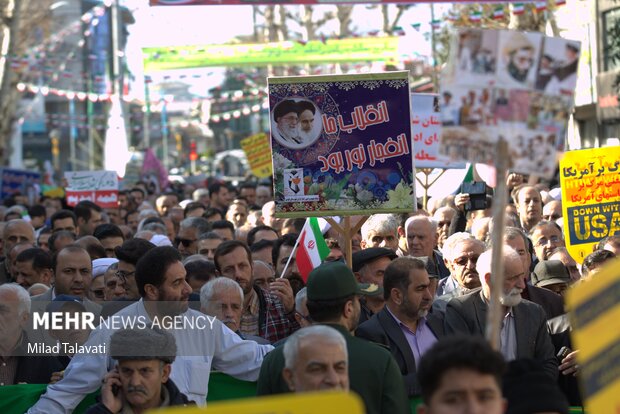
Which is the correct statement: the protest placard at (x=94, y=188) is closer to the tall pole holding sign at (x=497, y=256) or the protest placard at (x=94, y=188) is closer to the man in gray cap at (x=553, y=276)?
the man in gray cap at (x=553, y=276)

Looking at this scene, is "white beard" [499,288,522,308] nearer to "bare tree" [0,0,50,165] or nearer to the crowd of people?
the crowd of people

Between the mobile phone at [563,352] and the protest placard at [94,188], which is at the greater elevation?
the mobile phone at [563,352]

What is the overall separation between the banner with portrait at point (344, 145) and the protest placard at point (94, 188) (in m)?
12.9

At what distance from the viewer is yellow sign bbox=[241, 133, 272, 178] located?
25.2 m

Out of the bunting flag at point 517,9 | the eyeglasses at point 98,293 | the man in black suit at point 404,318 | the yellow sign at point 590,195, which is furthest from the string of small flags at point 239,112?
the man in black suit at point 404,318

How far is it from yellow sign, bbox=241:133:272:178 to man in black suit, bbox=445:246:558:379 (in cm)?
1715

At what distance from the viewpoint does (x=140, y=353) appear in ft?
20.6

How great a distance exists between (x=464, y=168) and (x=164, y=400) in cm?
1028

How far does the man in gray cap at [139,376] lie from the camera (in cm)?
623

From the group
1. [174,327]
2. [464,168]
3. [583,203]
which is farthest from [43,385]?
[464,168]

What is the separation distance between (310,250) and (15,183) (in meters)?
17.3

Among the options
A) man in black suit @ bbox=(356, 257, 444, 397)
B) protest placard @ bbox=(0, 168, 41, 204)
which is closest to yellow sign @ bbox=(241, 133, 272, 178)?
protest placard @ bbox=(0, 168, 41, 204)

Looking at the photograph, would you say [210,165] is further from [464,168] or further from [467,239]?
[467,239]

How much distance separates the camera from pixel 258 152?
83.1 ft
